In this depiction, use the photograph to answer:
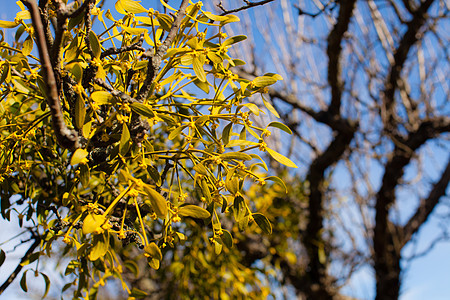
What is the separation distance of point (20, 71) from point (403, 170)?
185 centimetres

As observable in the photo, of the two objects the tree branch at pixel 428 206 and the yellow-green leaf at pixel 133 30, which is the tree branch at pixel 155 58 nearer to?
the yellow-green leaf at pixel 133 30

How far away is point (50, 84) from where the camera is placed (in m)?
0.42

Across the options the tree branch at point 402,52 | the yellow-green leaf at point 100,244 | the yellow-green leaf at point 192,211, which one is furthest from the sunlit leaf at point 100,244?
the tree branch at point 402,52

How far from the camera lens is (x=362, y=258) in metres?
1.98

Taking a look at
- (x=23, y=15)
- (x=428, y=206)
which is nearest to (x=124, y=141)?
(x=23, y=15)

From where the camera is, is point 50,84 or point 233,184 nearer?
point 50,84

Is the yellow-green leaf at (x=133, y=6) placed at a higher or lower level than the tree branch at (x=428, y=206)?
lower

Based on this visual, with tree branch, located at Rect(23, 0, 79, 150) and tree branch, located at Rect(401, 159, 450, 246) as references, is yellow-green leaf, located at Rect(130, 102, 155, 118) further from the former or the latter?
tree branch, located at Rect(401, 159, 450, 246)

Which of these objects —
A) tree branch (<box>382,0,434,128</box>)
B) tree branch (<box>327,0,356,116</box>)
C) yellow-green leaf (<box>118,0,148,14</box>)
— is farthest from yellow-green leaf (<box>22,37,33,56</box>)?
tree branch (<box>382,0,434,128</box>)

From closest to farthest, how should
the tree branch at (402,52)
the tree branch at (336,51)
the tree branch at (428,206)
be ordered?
the tree branch at (336,51) < the tree branch at (402,52) < the tree branch at (428,206)

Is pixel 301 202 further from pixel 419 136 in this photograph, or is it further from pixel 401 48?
pixel 401 48

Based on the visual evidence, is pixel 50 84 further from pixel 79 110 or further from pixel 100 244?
pixel 100 244

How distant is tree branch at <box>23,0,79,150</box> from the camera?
0.39 m

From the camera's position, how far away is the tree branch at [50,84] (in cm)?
39
